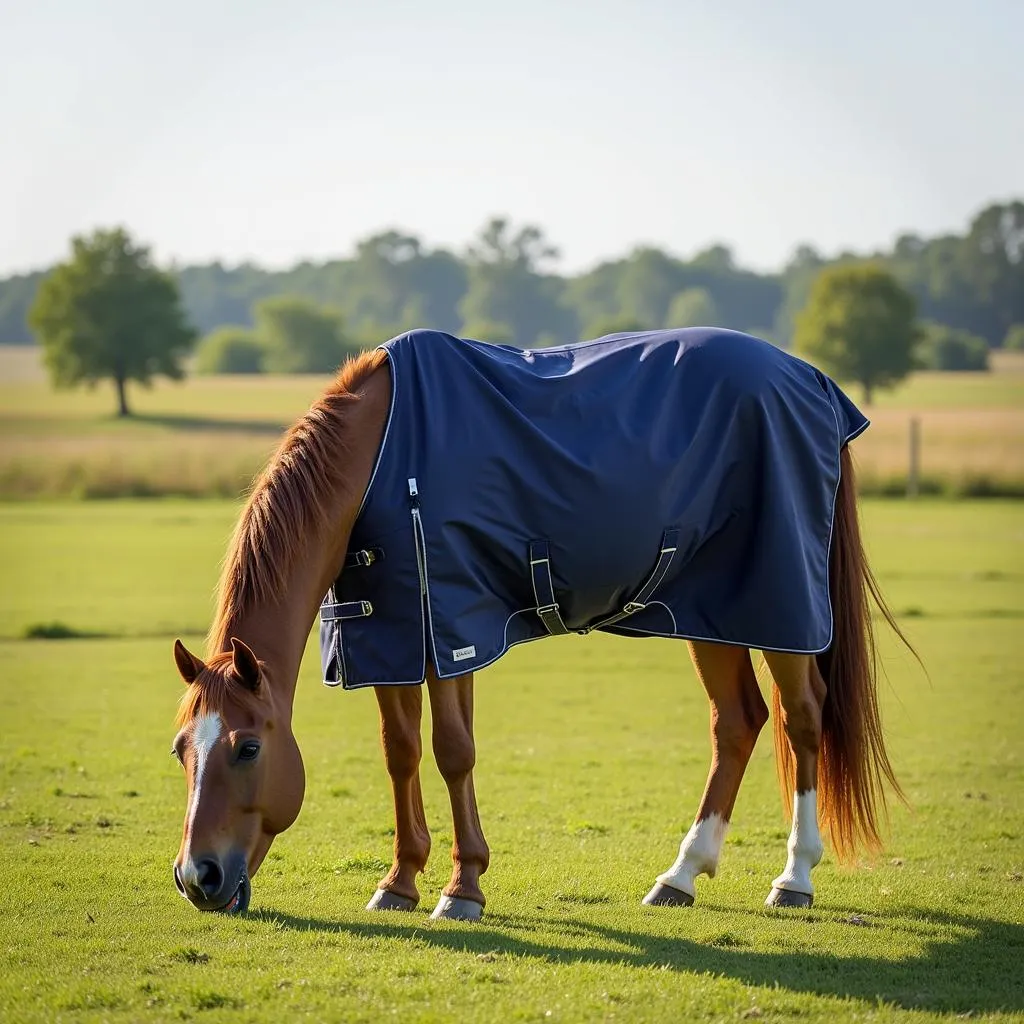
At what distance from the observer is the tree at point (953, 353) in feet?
221

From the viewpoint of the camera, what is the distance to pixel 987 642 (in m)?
14.0

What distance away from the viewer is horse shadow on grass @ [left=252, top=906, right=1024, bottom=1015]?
167 inches

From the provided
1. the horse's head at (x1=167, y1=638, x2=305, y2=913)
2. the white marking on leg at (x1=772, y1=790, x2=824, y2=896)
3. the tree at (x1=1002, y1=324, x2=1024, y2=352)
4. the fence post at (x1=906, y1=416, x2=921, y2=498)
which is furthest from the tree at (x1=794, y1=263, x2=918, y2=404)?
the horse's head at (x1=167, y1=638, x2=305, y2=913)

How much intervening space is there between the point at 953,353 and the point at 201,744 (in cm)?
6827

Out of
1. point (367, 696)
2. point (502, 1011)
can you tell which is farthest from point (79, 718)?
point (502, 1011)

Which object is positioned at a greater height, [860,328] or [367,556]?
[860,328]

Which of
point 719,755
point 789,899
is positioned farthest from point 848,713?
point 789,899

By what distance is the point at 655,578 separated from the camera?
544 cm

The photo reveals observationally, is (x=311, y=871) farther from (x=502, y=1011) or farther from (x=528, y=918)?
(x=502, y=1011)

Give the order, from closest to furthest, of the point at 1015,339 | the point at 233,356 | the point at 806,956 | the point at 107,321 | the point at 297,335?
1. the point at 806,956
2. the point at 107,321
3. the point at 1015,339
4. the point at 297,335
5. the point at 233,356

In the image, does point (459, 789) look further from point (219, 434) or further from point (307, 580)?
point (219, 434)

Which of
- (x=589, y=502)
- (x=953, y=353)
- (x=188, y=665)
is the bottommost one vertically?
(x=188, y=665)

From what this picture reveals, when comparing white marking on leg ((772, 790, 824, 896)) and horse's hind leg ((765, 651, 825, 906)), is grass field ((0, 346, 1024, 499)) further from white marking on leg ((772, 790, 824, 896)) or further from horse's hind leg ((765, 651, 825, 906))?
white marking on leg ((772, 790, 824, 896))

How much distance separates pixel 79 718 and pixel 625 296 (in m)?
86.2
